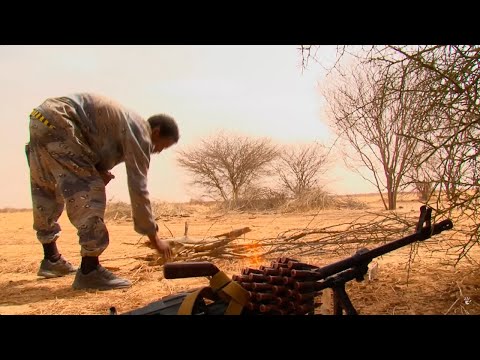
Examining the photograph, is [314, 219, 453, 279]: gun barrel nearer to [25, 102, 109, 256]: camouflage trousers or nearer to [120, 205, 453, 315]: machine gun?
[120, 205, 453, 315]: machine gun

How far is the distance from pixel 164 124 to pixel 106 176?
0.69 metres

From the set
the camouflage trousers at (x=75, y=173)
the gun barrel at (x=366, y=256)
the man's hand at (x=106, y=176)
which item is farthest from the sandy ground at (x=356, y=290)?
the man's hand at (x=106, y=176)

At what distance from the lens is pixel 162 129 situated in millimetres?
3721

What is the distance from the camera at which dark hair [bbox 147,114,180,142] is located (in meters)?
3.71

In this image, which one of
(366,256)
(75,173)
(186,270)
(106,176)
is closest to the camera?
(186,270)

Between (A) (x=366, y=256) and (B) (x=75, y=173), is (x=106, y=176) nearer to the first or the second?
(B) (x=75, y=173)

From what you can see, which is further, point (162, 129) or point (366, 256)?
point (162, 129)

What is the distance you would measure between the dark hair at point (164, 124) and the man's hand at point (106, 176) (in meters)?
0.57

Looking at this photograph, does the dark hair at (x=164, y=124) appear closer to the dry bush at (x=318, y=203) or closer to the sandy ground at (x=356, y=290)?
the sandy ground at (x=356, y=290)

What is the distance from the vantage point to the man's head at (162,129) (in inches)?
146

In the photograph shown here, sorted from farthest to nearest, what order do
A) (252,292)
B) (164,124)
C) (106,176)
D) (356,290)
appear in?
1. (106,176)
2. (164,124)
3. (356,290)
4. (252,292)

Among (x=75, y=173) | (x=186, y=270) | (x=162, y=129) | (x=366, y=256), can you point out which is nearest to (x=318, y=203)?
(x=162, y=129)

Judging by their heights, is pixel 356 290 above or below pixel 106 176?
below
